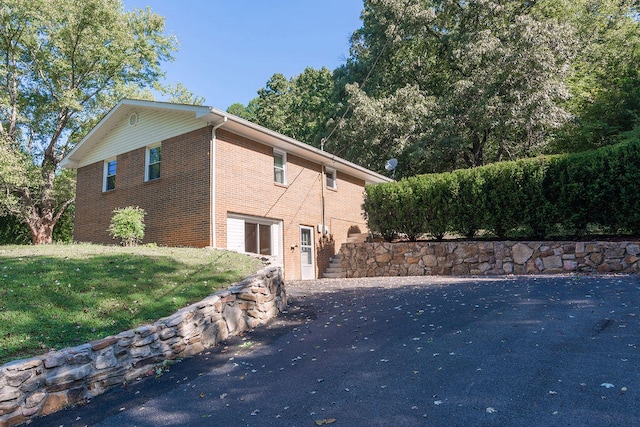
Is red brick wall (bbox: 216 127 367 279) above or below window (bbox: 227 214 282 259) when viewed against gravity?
above

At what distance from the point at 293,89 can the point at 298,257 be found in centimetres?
2088

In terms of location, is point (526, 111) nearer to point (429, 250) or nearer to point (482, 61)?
point (482, 61)

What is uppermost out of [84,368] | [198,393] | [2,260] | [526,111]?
[526,111]

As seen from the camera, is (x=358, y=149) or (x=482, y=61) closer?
(x=482, y=61)

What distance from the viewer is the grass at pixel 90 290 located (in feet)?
14.1

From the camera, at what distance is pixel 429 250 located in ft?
39.4

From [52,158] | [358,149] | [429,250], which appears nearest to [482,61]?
[358,149]

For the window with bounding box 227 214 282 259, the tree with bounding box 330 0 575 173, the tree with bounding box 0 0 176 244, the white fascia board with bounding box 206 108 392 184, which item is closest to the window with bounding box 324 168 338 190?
the white fascia board with bounding box 206 108 392 184

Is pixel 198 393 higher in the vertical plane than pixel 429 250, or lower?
lower

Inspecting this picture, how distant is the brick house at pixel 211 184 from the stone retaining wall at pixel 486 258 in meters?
2.20

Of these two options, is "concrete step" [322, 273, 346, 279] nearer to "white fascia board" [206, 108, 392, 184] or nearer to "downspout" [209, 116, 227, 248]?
"white fascia board" [206, 108, 392, 184]

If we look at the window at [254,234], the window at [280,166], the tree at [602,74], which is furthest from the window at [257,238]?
the tree at [602,74]

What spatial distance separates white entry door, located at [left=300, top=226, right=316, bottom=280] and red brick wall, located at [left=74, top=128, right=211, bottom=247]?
13.6 feet

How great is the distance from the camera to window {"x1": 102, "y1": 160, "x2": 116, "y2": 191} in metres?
14.3
